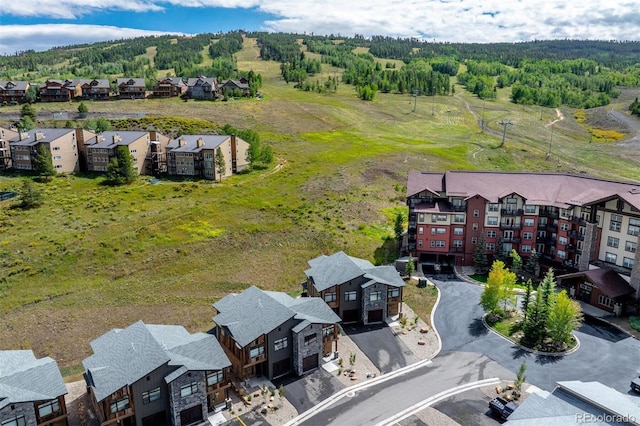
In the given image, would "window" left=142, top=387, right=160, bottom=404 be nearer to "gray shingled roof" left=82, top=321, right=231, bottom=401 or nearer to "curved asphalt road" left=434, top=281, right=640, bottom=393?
"gray shingled roof" left=82, top=321, right=231, bottom=401

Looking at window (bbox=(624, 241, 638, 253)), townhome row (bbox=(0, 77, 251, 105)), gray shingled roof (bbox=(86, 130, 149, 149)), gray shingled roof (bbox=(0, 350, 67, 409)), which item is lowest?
gray shingled roof (bbox=(0, 350, 67, 409))

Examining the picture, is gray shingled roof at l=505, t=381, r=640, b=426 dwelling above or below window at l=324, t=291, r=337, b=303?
above

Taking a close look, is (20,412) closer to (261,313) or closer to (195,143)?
(261,313)

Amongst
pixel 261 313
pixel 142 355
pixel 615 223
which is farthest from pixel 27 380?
pixel 615 223

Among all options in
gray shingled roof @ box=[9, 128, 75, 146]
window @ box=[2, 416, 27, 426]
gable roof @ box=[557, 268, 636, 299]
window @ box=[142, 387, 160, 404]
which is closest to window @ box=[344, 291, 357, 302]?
window @ box=[142, 387, 160, 404]

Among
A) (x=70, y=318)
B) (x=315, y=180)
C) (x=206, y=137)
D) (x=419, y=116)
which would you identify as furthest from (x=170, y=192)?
(x=419, y=116)

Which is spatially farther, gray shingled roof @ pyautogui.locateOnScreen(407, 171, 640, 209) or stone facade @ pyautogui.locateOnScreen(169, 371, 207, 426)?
gray shingled roof @ pyautogui.locateOnScreen(407, 171, 640, 209)
